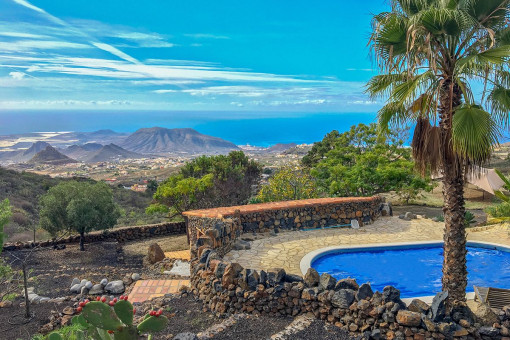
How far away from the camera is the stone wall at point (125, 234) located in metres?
15.1

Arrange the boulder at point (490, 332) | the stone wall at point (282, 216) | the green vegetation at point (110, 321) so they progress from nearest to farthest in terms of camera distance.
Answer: the green vegetation at point (110, 321) < the boulder at point (490, 332) < the stone wall at point (282, 216)

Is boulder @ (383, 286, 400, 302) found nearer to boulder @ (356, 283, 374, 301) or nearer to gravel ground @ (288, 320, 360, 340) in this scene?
boulder @ (356, 283, 374, 301)

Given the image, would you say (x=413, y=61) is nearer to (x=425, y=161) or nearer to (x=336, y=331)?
(x=425, y=161)

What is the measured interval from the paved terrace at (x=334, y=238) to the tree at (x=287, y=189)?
12.1 ft

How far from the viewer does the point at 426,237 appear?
12.5 meters

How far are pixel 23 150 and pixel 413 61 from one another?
425ft

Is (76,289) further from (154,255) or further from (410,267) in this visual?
(410,267)

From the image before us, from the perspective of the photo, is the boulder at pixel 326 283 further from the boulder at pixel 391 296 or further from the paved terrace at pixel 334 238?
the paved terrace at pixel 334 238

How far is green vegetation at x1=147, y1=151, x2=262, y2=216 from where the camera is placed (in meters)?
17.8

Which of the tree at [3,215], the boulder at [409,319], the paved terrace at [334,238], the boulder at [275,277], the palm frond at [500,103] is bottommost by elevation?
the paved terrace at [334,238]

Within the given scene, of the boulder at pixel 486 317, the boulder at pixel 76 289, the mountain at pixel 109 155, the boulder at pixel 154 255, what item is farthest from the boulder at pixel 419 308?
the mountain at pixel 109 155

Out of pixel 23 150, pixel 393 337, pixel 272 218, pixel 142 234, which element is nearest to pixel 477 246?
pixel 272 218

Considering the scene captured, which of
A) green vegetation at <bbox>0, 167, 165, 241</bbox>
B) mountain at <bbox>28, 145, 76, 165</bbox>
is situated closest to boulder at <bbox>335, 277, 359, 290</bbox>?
green vegetation at <bbox>0, 167, 165, 241</bbox>

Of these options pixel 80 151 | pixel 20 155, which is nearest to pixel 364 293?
pixel 20 155
